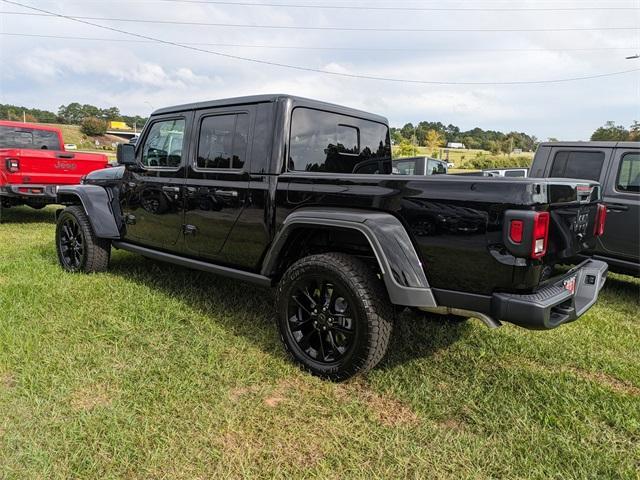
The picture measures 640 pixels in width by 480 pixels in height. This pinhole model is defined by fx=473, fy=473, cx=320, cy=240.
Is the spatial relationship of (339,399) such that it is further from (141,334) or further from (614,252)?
(614,252)

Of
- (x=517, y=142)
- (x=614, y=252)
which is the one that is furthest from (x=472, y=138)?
(x=614, y=252)

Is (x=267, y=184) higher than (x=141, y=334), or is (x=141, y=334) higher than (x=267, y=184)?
(x=267, y=184)

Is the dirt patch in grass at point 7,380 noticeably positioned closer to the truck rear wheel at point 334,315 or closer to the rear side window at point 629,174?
the truck rear wheel at point 334,315

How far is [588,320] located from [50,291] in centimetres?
497

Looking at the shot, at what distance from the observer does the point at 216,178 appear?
3701 millimetres

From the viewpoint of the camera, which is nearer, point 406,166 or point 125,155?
point 125,155

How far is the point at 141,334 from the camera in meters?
3.61

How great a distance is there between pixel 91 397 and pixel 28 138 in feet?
29.1

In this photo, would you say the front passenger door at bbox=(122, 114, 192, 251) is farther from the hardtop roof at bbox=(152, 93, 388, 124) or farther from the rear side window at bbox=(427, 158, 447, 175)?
the rear side window at bbox=(427, 158, 447, 175)

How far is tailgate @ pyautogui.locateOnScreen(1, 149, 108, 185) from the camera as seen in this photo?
7.73 meters

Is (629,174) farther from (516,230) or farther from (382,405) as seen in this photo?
(382,405)

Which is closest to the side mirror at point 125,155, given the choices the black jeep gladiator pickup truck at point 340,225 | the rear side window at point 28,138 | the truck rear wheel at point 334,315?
the black jeep gladiator pickup truck at point 340,225

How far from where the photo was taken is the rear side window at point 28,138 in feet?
30.6

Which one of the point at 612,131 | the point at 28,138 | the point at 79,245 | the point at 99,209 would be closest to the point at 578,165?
the point at 99,209
